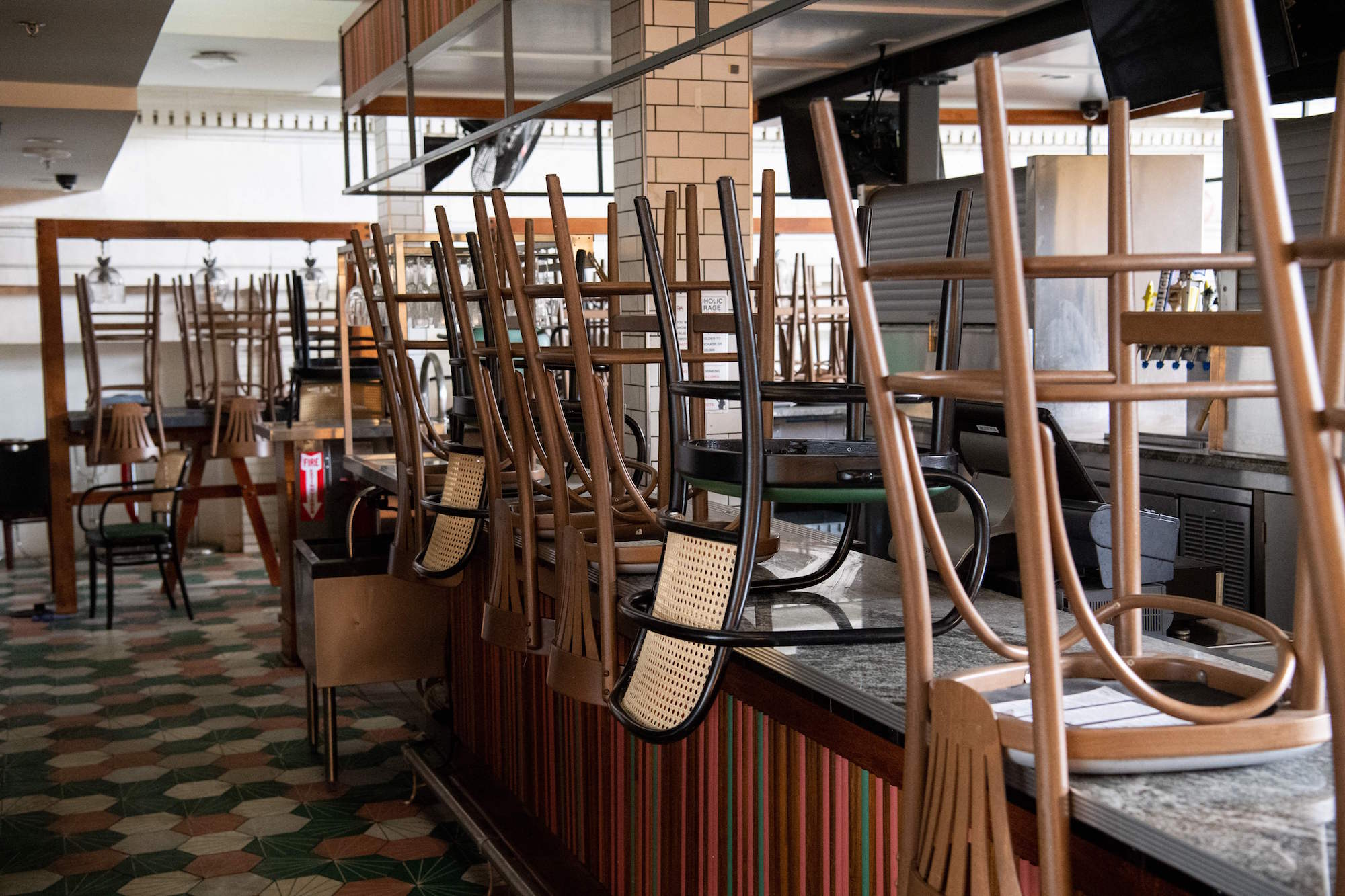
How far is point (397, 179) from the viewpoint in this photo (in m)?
8.58

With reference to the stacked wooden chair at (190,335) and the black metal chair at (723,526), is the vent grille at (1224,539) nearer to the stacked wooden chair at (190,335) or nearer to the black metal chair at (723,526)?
the black metal chair at (723,526)

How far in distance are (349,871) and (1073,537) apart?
7.15 ft

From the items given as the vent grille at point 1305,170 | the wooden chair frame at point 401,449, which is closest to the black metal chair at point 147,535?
the wooden chair frame at point 401,449

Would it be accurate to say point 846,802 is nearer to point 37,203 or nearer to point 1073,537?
point 1073,537

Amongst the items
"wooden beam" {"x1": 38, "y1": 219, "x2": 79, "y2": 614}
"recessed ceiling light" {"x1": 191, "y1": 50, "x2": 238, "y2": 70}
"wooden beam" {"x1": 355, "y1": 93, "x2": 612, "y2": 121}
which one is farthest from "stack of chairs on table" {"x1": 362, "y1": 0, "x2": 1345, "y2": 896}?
"recessed ceiling light" {"x1": 191, "y1": 50, "x2": 238, "y2": 70}

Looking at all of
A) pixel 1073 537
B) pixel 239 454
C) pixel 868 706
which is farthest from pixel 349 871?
pixel 239 454

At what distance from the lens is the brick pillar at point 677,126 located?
4.46 meters

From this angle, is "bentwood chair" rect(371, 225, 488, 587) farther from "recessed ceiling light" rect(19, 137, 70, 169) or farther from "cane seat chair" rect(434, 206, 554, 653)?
"recessed ceiling light" rect(19, 137, 70, 169)

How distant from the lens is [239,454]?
751cm

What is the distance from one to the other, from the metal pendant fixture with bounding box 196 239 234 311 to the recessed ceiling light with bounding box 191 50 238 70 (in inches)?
57.0

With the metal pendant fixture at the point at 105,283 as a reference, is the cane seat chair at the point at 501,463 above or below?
below

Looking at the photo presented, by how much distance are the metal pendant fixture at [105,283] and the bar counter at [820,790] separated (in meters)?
6.89

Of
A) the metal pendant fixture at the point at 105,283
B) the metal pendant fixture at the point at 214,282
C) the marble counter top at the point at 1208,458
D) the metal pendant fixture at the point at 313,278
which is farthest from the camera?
the metal pendant fixture at the point at 313,278

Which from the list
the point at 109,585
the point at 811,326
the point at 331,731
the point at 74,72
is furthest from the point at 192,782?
the point at 811,326
